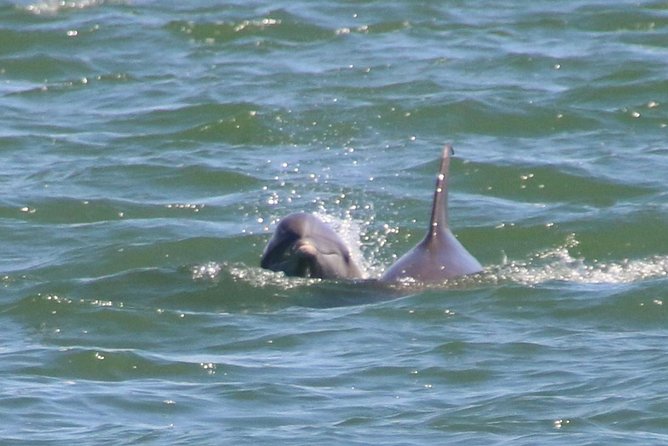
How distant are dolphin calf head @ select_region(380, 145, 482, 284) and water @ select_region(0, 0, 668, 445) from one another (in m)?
0.16

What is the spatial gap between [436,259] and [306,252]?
0.79m

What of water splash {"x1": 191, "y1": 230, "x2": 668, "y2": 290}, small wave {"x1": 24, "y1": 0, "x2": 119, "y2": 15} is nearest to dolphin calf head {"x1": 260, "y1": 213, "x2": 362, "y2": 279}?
water splash {"x1": 191, "y1": 230, "x2": 668, "y2": 290}

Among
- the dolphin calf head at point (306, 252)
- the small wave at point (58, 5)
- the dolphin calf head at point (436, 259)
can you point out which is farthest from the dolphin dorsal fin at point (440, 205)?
the small wave at point (58, 5)

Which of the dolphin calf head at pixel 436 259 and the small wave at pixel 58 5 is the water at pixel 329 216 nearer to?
the small wave at pixel 58 5

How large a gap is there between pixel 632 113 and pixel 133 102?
15.3ft

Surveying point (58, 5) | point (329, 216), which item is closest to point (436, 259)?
point (329, 216)

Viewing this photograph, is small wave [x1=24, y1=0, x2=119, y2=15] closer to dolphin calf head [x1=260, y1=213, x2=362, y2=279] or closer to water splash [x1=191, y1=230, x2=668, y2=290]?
water splash [x1=191, y1=230, x2=668, y2=290]

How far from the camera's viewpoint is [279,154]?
16.4 metres

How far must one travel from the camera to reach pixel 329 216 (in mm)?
14578

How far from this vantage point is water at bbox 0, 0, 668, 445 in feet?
31.5

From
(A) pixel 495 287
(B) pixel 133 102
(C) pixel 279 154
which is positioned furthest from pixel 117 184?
(A) pixel 495 287

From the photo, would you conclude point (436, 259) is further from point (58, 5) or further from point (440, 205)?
point (58, 5)

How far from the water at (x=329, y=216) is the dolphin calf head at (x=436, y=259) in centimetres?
16

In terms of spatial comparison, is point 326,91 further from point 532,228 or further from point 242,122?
point 532,228
